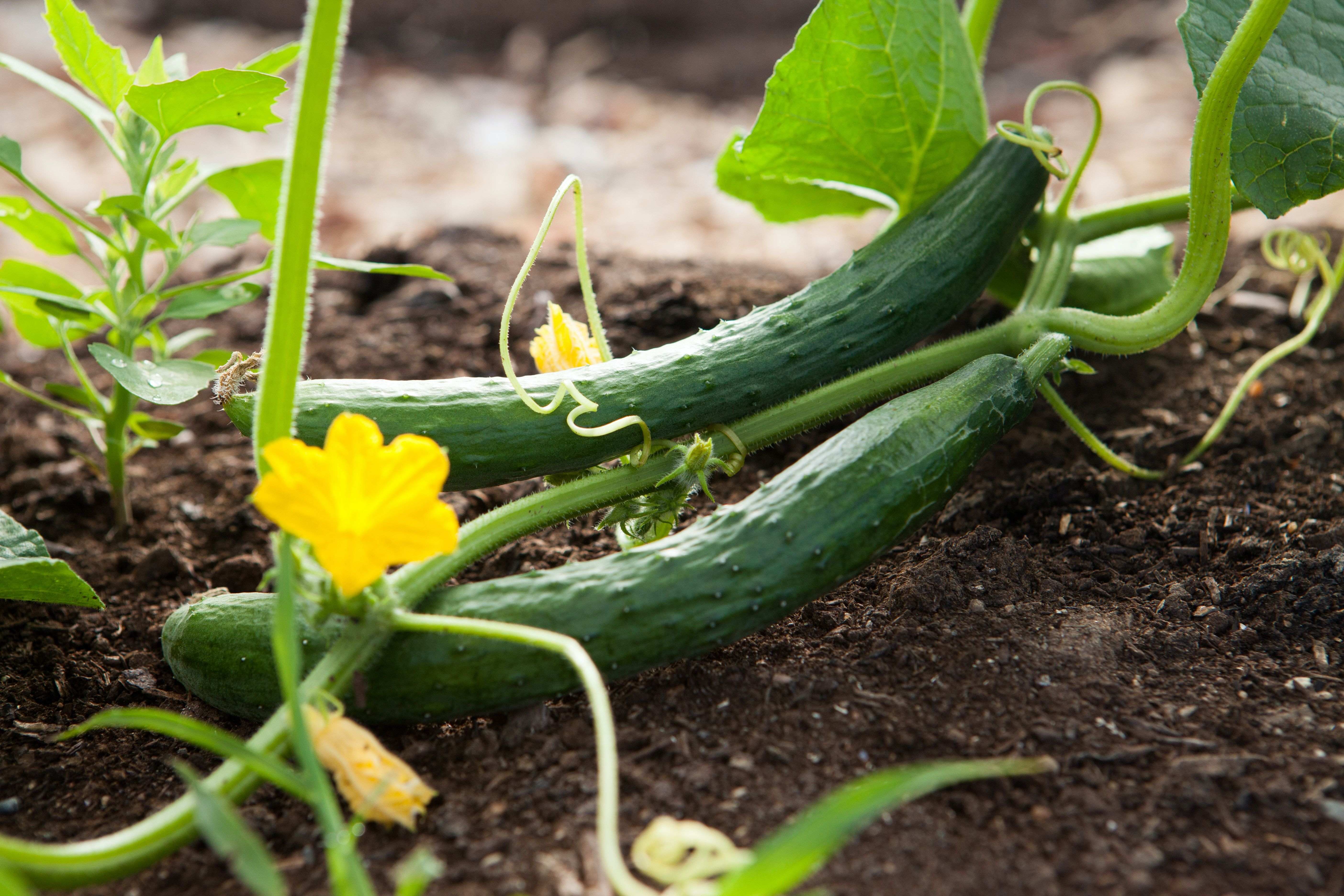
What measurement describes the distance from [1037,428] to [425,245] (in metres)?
2.09

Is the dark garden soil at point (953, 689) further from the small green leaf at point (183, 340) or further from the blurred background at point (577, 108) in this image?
the blurred background at point (577, 108)

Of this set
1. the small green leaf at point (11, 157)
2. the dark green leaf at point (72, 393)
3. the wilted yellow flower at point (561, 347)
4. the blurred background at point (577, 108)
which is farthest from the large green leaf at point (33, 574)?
the blurred background at point (577, 108)

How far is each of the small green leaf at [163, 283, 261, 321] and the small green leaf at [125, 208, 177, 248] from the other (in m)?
0.13

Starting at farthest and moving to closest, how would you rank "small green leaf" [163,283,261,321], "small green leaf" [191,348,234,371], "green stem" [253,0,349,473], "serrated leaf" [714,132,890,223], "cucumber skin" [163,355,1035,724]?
1. "serrated leaf" [714,132,890,223]
2. "small green leaf" [191,348,234,371]
3. "small green leaf" [163,283,261,321]
4. "cucumber skin" [163,355,1035,724]
5. "green stem" [253,0,349,473]

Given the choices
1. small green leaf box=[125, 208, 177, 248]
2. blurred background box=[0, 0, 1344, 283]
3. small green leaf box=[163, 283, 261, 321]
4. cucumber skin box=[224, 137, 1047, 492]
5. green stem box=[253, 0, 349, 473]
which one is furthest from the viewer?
blurred background box=[0, 0, 1344, 283]

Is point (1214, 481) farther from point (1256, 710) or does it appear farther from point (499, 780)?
point (499, 780)

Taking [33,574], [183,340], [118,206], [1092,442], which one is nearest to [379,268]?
[118,206]

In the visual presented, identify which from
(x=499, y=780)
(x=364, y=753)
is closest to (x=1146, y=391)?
(x=499, y=780)

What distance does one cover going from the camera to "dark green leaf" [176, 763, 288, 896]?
1067mm

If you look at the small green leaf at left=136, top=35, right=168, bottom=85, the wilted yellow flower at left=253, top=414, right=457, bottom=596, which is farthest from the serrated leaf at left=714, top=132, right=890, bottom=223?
the wilted yellow flower at left=253, top=414, right=457, bottom=596

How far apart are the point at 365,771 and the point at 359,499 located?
1.25 feet

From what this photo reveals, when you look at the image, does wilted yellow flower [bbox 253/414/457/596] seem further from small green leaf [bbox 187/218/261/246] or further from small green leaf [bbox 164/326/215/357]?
small green leaf [bbox 164/326/215/357]

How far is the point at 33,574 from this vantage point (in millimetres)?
1688

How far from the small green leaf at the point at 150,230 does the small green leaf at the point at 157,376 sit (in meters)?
0.23
